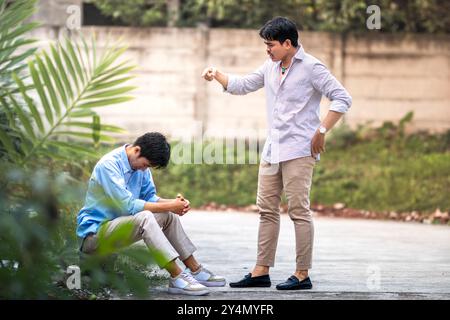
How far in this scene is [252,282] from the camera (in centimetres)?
679

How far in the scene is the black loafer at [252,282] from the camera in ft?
22.2

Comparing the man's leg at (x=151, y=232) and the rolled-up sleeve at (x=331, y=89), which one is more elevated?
the rolled-up sleeve at (x=331, y=89)

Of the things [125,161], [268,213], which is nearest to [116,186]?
[125,161]

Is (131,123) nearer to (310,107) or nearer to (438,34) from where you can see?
(438,34)

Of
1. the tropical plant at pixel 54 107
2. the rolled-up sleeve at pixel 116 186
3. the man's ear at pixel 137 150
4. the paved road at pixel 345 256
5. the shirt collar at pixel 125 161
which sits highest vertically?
the tropical plant at pixel 54 107

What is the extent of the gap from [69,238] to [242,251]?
4496mm

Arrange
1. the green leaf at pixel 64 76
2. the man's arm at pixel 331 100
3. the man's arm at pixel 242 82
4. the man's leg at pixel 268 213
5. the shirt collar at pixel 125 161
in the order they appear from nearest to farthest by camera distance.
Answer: the green leaf at pixel 64 76 → the shirt collar at pixel 125 161 → the man's arm at pixel 331 100 → the man's leg at pixel 268 213 → the man's arm at pixel 242 82

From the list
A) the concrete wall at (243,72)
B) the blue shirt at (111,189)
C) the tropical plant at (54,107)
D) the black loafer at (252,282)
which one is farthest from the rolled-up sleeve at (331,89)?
the concrete wall at (243,72)

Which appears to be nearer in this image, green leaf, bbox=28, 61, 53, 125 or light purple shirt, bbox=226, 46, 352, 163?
green leaf, bbox=28, 61, 53, 125

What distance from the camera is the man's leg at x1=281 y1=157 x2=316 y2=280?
672 cm

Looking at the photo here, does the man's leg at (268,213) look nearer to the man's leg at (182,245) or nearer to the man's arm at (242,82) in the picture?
the man's leg at (182,245)

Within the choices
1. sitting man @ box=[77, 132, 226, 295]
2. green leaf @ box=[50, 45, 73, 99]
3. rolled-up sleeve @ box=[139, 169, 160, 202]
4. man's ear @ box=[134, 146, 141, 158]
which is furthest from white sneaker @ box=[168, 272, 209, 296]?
green leaf @ box=[50, 45, 73, 99]

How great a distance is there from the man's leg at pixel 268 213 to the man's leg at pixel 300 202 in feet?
0.32

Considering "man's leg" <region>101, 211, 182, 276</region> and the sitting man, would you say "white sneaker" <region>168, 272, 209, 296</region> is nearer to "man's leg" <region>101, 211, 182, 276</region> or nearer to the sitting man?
the sitting man
